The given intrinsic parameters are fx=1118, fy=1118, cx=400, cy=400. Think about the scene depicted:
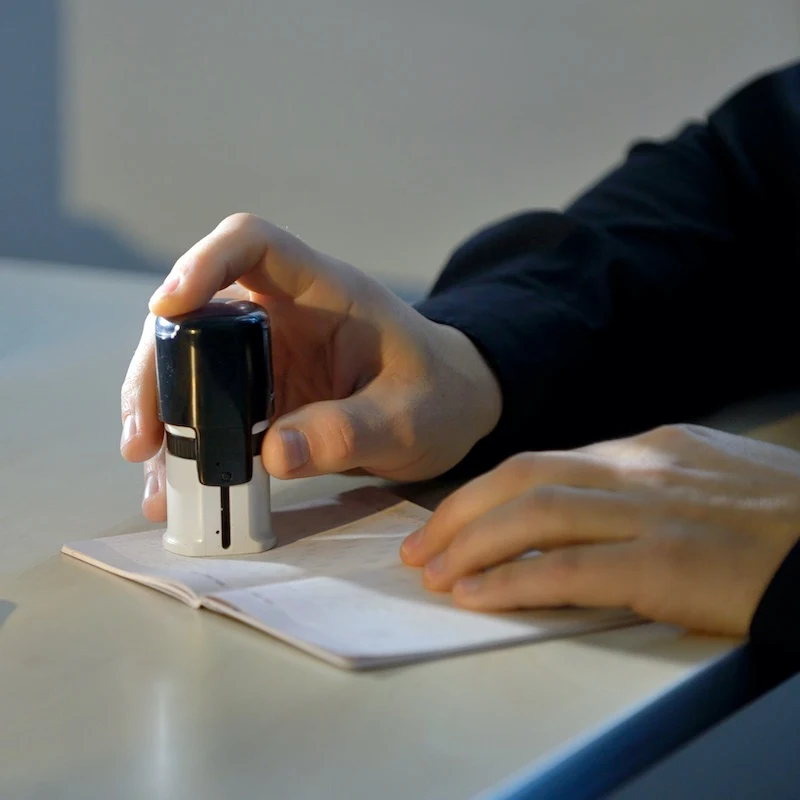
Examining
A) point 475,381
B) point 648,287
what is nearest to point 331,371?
point 475,381

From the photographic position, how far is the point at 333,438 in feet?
2.21

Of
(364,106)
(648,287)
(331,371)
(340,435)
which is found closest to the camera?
(340,435)

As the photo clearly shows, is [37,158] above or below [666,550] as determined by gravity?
above

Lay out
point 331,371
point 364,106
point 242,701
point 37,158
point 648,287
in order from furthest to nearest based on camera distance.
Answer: point 37,158
point 364,106
point 648,287
point 331,371
point 242,701

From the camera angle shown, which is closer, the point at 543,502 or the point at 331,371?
the point at 543,502

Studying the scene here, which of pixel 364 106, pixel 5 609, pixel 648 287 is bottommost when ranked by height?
pixel 5 609

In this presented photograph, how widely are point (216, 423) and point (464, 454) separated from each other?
0.77 feet

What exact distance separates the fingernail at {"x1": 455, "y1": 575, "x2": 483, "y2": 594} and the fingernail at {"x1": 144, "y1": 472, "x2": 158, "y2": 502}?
222 mm

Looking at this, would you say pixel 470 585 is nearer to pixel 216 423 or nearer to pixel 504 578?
pixel 504 578

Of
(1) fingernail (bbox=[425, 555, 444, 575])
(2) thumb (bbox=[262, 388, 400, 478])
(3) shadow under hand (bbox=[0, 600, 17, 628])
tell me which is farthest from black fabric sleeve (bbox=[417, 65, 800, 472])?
(3) shadow under hand (bbox=[0, 600, 17, 628])

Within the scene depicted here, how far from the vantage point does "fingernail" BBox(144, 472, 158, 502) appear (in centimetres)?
70

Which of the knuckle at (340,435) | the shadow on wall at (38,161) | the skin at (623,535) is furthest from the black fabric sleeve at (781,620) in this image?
the shadow on wall at (38,161)

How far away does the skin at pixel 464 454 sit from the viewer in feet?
1.80

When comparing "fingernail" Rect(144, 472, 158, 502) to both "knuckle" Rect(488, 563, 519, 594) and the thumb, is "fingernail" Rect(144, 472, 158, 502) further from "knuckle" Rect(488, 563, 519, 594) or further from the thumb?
"knuckle" Rect(488, 563, 519, 594)
